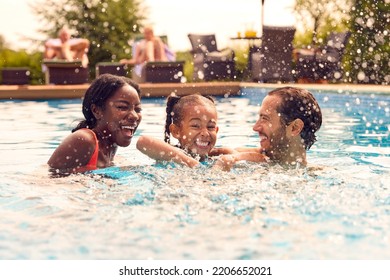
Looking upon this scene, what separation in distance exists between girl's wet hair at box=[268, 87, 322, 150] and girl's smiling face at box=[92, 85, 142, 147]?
0.96 metres

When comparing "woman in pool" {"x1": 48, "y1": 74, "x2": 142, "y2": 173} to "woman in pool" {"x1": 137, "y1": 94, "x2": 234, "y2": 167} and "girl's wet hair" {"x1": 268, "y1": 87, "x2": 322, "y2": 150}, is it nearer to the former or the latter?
"woman in pool" {"x1": 137, "y1": 94, "x2": 234, "y2": 167}

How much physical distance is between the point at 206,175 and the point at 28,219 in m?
1.21

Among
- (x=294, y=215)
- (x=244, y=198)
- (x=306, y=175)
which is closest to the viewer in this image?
(x=294, y=215)

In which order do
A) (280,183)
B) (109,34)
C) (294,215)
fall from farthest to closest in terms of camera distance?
(109,34) < (280,183) < (294,215)

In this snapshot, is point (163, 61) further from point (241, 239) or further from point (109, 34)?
point (241, 239)

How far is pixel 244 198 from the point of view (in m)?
3.72

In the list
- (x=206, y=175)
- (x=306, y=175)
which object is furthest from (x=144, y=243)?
(x=306, y=175)

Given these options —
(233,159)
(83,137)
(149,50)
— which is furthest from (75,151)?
(149,50)

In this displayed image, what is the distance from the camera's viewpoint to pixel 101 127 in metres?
4.49

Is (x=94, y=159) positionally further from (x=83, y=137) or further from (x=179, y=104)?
(x=179, y=104)

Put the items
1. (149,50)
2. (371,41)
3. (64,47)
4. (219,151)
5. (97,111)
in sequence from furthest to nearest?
(64,47), (149,50), (371,41), (219,151), (97,111)

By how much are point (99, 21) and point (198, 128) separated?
15000 millimetres

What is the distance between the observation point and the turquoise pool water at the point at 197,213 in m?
2.98

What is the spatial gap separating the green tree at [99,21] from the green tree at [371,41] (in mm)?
7088
